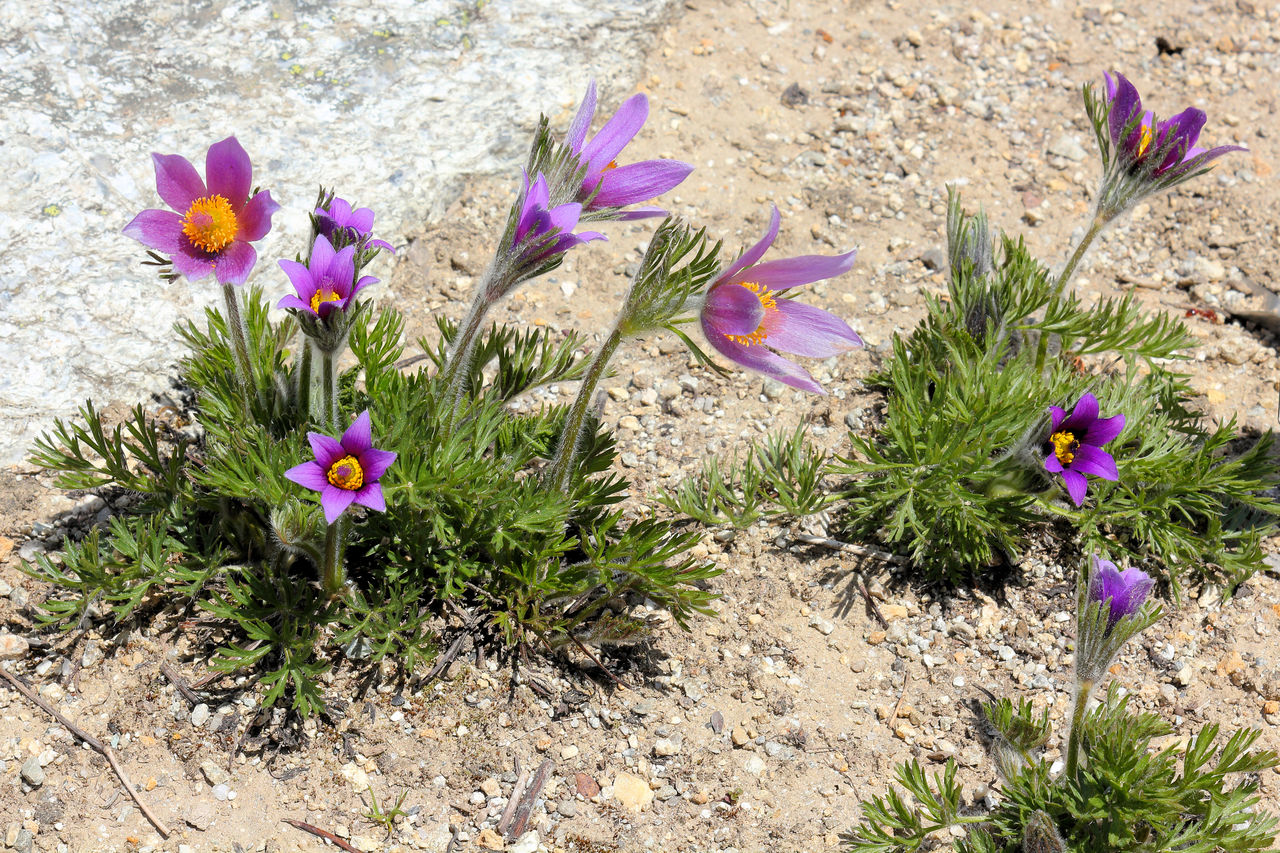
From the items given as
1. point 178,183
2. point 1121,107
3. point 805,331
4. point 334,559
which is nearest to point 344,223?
point 178,183

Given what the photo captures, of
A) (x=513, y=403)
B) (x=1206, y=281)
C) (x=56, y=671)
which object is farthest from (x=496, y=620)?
(x=1206, y=281)

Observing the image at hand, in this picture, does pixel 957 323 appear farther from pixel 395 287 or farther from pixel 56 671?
pixel 56 671

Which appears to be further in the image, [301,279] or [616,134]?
[616,134]

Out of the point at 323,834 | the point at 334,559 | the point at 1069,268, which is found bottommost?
the point at 323,834

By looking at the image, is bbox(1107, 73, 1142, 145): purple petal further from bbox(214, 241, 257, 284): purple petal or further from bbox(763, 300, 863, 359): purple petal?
bbox(214, 241, 257, 284): purple petal

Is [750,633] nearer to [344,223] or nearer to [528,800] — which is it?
[528,800]

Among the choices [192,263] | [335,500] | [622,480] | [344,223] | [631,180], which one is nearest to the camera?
[335,500]

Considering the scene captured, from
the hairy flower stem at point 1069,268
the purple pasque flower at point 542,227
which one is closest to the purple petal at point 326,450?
the purple pasque flower at point 542,227
